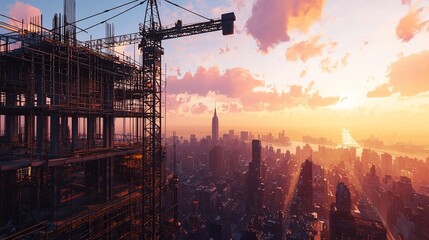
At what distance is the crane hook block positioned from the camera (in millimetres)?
20078

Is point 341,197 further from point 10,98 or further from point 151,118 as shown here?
point 10,98

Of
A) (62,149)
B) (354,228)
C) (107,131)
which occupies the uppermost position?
(107,131)

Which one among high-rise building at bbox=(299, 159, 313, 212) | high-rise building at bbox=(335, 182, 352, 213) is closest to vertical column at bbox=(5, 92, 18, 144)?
high-rise building at bbox=(335, 182, 352, 213)

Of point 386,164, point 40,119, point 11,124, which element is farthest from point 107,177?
point 386,164

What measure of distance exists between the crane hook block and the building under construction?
0.68 feet

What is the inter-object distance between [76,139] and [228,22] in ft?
56.4

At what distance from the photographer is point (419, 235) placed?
167 ft

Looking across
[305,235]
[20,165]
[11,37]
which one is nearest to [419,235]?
[305,235]

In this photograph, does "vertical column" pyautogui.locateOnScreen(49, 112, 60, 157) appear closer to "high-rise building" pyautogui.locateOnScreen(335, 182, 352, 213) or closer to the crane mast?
the crane mast

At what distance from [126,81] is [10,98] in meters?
10.6

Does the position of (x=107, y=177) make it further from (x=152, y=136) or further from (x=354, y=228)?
(x=354, y=228)

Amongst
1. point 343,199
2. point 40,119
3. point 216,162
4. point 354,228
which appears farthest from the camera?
point 216,162

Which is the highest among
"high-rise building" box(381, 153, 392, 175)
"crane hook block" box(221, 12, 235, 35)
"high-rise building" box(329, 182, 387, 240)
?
"crane hook block" box(221, 12, 235, 35)

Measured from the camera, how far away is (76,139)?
18.7 meters
